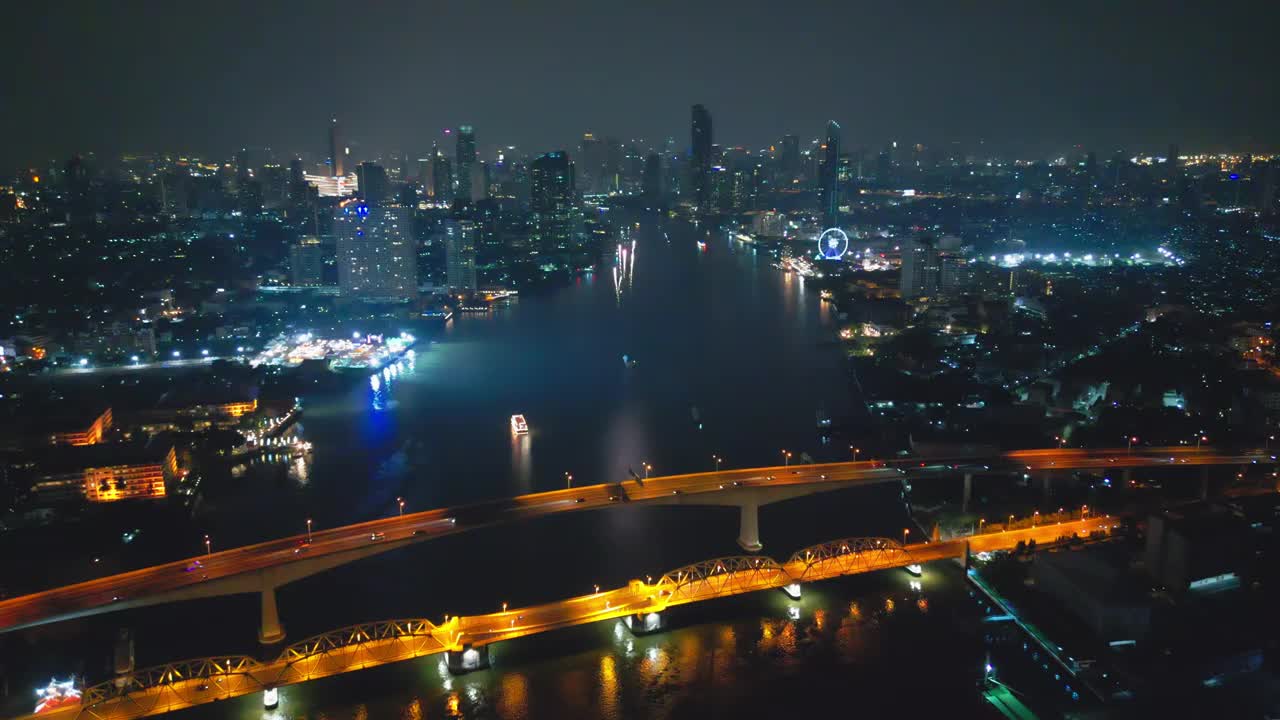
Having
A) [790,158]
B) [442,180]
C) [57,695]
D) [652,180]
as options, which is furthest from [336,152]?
[57,695]

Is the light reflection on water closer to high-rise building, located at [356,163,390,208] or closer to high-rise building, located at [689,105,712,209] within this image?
high-rise building, located at [356,163,390,208]

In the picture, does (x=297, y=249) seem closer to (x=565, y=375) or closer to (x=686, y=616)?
(x=565, y=375)

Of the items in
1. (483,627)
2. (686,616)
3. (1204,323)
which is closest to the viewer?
(483,627)

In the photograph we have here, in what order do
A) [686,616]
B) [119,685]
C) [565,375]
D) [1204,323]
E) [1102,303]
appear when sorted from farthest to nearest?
[1102,303] → [1204,323] → [565,375] → [686,616] → [119,685]

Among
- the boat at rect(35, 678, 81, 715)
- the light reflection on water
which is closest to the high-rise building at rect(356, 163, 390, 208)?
the boat at rect(35, 678, 81, 715)

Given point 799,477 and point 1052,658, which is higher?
point 799,477

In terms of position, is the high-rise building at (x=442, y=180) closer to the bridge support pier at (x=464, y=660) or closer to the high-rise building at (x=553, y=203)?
the high-rise building at (x=553, y=203)

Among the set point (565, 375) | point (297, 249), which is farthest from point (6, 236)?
point (565, 375)

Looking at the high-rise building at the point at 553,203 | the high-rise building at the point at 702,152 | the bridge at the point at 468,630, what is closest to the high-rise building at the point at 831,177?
the high-rise building at the point at 702,152
